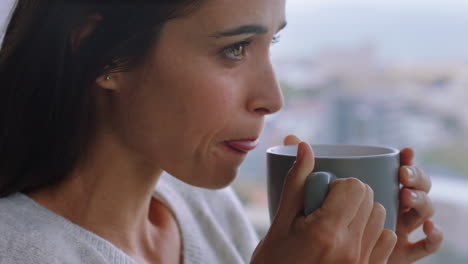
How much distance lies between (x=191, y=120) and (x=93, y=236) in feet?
0.75

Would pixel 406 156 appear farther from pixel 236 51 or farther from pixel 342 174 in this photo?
pixel 236 51

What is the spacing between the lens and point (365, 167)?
663 mm

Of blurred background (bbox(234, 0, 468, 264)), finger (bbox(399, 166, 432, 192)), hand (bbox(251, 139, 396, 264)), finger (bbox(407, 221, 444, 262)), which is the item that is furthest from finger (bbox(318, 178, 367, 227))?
blurred background (bbox(234, 0, 468, 264))

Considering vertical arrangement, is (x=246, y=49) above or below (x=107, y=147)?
above

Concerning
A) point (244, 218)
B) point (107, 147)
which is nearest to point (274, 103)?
point (107, 147)

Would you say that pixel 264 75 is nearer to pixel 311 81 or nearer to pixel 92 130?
pixel 92 130

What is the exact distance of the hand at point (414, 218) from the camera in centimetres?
80

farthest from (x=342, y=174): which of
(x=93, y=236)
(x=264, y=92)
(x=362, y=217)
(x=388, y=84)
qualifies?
(x=388, y=84)

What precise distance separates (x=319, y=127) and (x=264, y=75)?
0.83 metres

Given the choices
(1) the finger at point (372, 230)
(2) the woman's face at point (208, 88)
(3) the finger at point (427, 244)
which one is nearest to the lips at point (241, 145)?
(2) the woman's face at point (208, 88)

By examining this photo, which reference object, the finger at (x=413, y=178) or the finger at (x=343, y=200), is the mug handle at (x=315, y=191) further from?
the finger at (x=413, y=178)

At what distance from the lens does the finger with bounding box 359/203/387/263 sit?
0.64 m

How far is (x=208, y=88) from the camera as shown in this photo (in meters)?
0.72

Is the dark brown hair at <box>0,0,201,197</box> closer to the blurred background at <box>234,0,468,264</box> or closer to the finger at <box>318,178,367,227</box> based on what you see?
the finger at <box>318,178,367,227</box>
